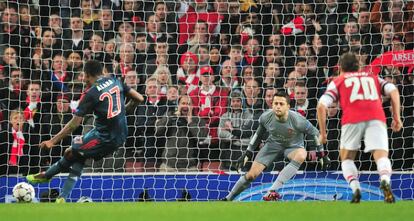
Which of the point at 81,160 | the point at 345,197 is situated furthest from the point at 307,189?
the point at 81,160

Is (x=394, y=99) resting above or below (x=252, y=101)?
above

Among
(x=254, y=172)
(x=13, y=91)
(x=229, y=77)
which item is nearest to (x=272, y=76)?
(x=229, y=77)

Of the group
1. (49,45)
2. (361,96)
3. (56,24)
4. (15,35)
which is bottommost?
(361,96)

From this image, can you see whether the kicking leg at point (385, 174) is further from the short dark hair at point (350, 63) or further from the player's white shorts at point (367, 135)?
the short dark hair at point (350, 63)

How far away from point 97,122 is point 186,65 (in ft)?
11.2

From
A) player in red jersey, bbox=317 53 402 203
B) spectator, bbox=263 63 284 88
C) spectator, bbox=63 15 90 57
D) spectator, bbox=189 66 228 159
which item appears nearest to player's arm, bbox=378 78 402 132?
player in red jersey, bbox=317 53 402 203

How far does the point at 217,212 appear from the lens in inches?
311

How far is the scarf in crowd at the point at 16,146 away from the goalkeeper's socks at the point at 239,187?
301 centimetres

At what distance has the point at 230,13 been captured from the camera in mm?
13828

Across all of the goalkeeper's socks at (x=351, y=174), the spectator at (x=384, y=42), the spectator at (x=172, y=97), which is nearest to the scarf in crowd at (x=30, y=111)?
the spectator at (x=172, y=97)

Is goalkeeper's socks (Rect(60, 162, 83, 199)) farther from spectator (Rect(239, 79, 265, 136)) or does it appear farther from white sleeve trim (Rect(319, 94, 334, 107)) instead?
spectator (Rect(239, 79, 265, 136))

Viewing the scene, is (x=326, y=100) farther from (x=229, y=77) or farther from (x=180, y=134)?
(x=229, y=77)

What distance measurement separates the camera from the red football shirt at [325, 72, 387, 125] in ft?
28.2

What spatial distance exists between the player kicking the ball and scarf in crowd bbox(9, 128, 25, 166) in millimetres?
2211
